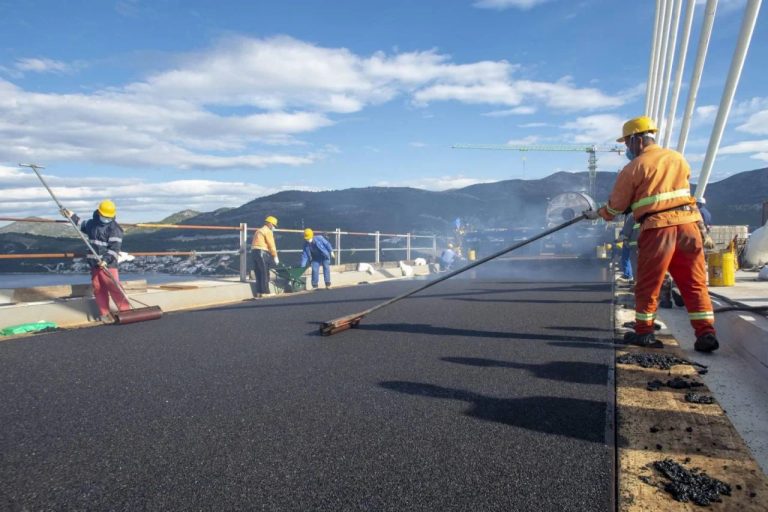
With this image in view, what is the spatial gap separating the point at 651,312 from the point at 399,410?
7.33 ft

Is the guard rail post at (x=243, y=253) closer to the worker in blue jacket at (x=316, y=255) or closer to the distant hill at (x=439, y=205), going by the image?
the worker in blue jacket at (x=316, y=255)

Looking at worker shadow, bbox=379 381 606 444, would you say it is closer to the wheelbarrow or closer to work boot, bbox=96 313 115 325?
work boot, bbox=96 313 115 325

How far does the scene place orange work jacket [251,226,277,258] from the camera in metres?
8.62

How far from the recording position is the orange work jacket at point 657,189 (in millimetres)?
3619

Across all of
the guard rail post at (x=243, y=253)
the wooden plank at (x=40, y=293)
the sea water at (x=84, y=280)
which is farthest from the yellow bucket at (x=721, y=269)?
the wooden plank at (x=40, y=293)

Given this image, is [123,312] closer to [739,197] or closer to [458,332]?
[458,332]

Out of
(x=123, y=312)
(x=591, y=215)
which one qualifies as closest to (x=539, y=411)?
(x=591, y=215)

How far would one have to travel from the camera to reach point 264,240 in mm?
8672

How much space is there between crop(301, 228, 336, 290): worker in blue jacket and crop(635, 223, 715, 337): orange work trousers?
22.8ft

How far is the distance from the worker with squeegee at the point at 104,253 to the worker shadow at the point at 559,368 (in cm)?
425

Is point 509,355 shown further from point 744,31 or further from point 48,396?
point 744,31

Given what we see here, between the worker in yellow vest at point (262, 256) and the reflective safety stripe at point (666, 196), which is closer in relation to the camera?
the reflective safety stripe at point (666, 196)

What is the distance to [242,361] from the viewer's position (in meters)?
3.55

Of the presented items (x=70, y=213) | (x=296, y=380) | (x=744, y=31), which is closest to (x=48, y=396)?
(x=296, y=380)
